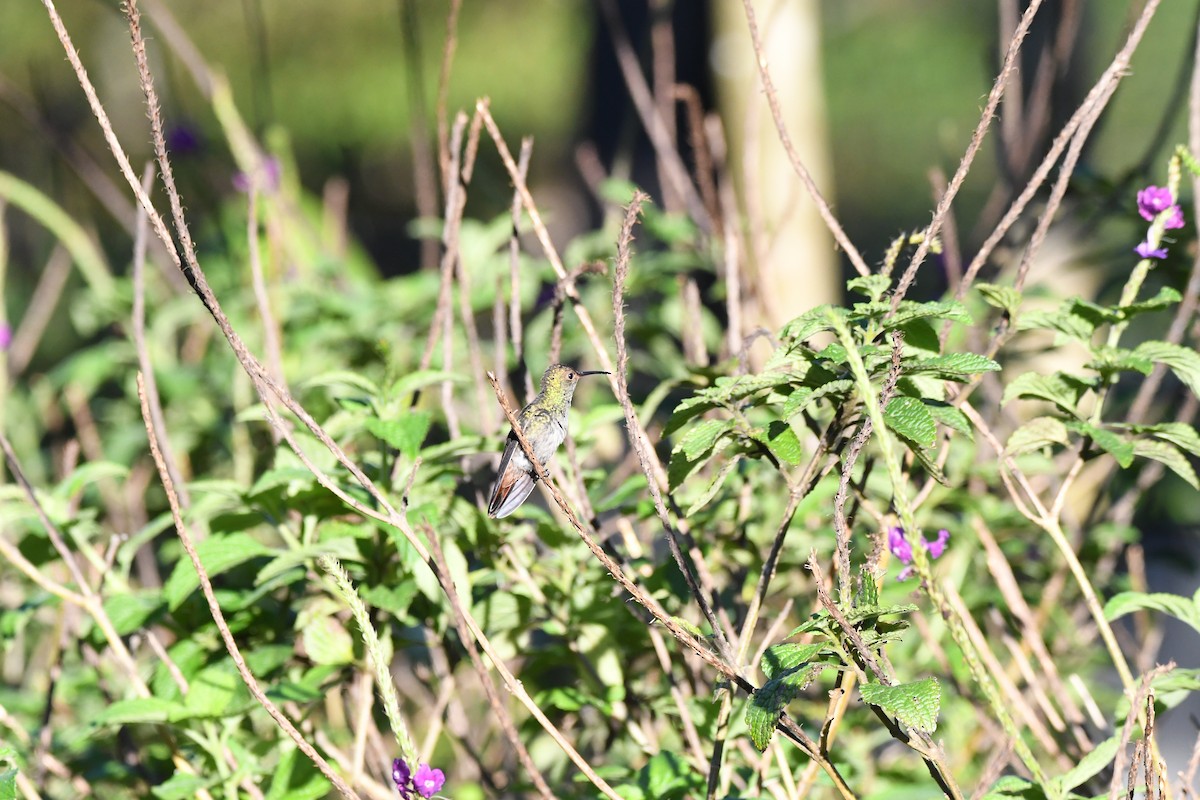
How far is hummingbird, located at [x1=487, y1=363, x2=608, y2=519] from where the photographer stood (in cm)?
129

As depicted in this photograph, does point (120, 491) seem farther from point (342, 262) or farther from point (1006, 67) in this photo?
point (1006, 67)

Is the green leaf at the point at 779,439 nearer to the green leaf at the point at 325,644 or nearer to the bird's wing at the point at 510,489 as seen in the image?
the bird's wing at the point at 510,489

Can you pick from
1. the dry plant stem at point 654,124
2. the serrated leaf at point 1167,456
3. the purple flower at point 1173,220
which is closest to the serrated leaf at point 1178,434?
the serrated leaf at point 1167,456

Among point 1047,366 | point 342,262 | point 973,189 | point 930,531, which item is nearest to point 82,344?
point 342,262

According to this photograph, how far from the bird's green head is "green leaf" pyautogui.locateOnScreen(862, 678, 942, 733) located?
2.03 feet

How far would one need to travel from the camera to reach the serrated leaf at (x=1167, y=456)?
121 cm

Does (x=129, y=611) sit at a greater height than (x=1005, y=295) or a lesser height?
lesser

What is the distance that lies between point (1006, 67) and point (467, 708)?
7.20 feet

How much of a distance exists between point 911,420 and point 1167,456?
0.44 m

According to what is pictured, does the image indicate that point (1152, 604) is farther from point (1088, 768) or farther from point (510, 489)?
point (510, 489)

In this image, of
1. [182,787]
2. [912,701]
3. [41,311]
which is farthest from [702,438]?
[41,311]

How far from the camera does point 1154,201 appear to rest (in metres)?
1.25

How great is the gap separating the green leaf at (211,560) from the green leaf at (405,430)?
219 millimetres

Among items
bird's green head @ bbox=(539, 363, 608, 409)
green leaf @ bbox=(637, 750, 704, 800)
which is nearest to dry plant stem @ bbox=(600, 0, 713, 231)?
bird's green head @ bbox=(539, 363, 608, 409)
